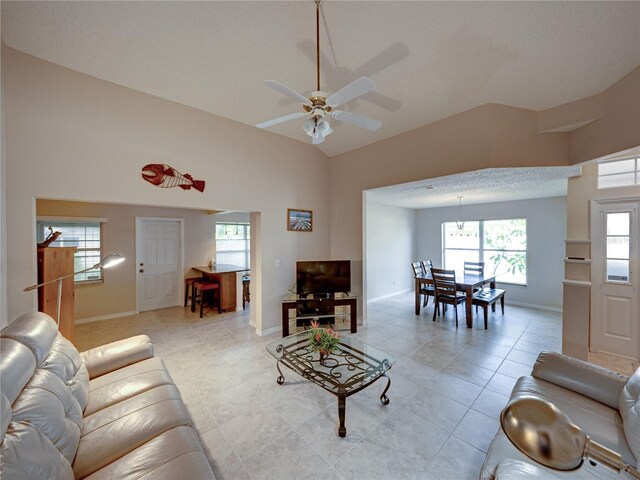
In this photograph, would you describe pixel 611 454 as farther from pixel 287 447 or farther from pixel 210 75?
pixel 210 75

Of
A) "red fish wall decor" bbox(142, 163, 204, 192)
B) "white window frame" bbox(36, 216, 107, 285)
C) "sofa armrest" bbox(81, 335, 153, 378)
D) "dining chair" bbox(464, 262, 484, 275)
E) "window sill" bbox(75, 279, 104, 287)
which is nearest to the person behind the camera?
"sofa armrest" bbox(81, 335, 153, 378)

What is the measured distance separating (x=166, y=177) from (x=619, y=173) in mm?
5510

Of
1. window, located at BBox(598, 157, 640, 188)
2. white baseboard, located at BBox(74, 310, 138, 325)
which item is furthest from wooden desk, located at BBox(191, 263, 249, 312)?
window, located at BBox(598, 157, 640, 188)

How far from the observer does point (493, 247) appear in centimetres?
611

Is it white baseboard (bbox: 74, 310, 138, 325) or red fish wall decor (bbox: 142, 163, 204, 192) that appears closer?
red fish wall decor (bbox: 142, 163, 204, 192)

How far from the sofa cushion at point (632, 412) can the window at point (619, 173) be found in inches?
105

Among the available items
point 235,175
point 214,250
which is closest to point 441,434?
point 235,175

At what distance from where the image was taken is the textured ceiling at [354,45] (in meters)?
1.96

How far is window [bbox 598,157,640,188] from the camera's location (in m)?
3.03

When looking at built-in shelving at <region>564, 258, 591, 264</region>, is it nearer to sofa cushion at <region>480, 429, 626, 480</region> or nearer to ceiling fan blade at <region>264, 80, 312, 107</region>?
sofa cushion at <region>480, 429, 626, 480</region>

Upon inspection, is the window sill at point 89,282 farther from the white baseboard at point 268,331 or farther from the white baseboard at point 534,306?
the white baseboard at point 534,306

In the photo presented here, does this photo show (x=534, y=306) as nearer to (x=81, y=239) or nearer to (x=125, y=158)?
(x=125, y=158)

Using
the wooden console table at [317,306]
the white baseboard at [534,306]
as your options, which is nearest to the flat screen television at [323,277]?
the wooden console table at [317,306]

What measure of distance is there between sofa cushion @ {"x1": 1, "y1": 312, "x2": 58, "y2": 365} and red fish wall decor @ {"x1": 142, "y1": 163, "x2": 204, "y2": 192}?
5.63 ft
